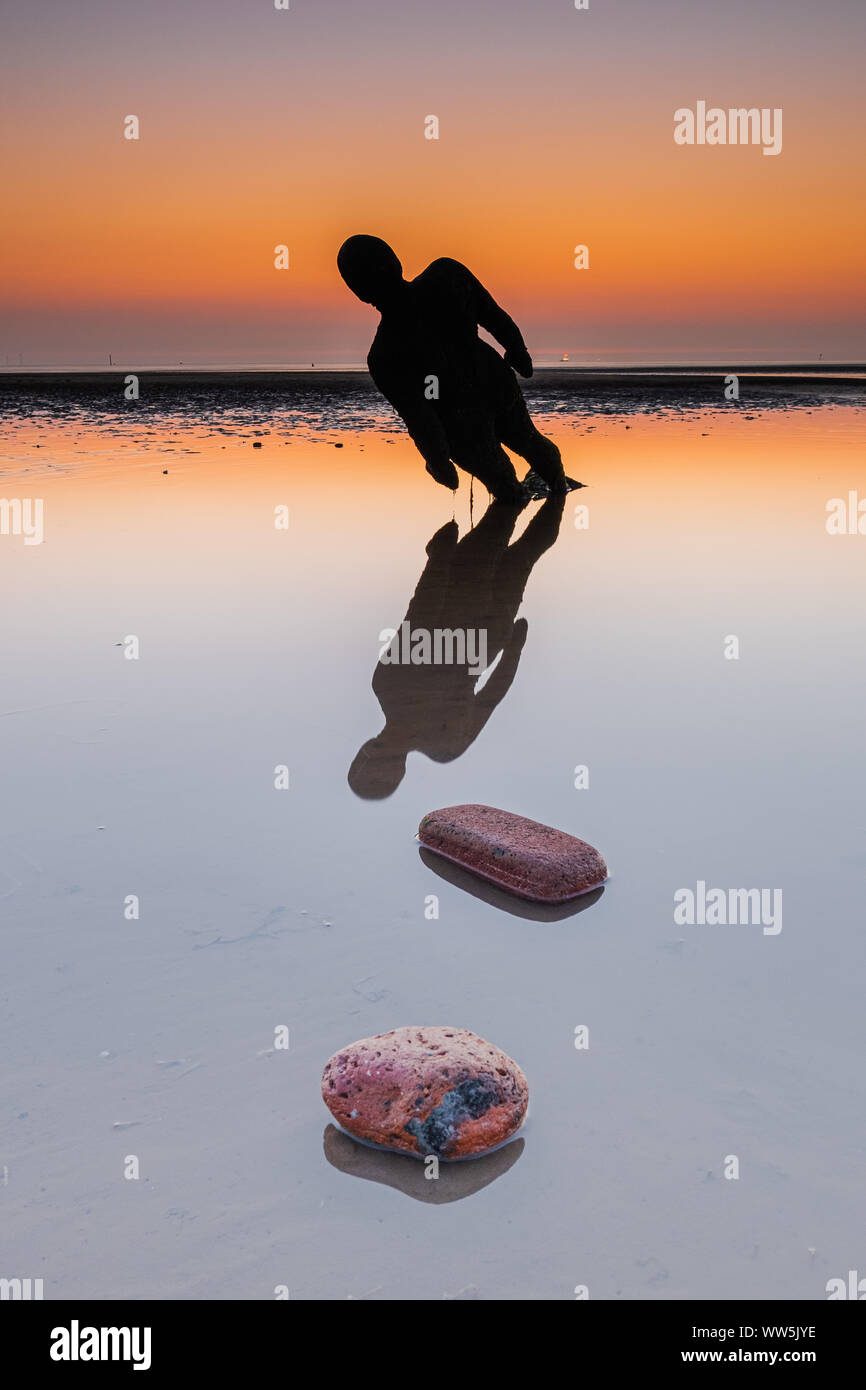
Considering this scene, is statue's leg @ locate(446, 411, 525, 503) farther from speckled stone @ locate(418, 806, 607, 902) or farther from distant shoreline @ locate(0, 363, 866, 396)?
distant shoreline @ locate(0, 363, 866, 396)

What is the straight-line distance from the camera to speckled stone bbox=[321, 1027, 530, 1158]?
2.68m

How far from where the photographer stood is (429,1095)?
2723 millimetres

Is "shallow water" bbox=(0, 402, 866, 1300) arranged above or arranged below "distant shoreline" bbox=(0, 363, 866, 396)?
below

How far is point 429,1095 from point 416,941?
0.90 meters

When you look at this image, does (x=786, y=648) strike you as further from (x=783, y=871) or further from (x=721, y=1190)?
(x=721, y=1190)

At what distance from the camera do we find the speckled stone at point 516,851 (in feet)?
12.6

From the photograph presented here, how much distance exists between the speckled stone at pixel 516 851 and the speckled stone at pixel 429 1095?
1052 millimetres

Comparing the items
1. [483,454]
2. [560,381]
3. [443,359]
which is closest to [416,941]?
[443,359]

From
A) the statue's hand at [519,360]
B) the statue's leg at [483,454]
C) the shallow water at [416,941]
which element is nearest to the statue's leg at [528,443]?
the statue's leg at [483,454]

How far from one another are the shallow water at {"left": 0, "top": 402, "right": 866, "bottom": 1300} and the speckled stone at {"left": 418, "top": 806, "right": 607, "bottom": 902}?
0.12m

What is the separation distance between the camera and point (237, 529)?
11.5 metres

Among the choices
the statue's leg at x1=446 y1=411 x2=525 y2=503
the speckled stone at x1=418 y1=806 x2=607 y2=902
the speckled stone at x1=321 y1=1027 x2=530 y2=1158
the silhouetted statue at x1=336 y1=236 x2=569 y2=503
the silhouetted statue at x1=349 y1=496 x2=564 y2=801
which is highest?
the silhouetted statue at x1=336 y1=236 x2=569 y2=503

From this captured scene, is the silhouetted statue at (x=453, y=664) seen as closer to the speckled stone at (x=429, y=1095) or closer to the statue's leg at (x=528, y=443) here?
the statue's leg at (x=528, y=443)

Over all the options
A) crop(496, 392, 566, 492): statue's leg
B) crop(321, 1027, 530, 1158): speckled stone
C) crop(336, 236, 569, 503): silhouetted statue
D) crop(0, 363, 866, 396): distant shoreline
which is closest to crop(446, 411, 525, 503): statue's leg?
crop(336, 236, 569, 503): silhouetted statue
